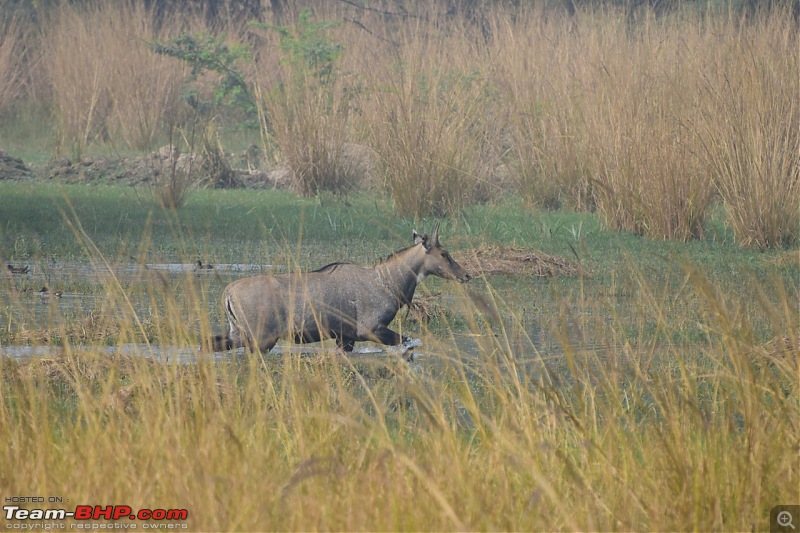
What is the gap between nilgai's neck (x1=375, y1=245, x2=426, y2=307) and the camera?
846 centimetres

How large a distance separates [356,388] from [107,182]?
13.7m

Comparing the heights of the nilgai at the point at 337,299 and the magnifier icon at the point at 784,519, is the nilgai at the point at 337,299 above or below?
below

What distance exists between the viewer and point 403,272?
8633 mm

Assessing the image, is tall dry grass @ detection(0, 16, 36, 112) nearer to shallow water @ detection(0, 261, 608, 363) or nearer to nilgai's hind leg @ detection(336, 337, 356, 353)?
shallow water @ detection(0, 261, 608, 363)

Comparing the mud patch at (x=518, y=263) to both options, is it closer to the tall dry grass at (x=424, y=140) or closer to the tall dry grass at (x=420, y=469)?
the tall dry grass at (x=424, y=140)

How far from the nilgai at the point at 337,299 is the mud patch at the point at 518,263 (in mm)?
2275

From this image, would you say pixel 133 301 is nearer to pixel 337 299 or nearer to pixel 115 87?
pixel 337 299

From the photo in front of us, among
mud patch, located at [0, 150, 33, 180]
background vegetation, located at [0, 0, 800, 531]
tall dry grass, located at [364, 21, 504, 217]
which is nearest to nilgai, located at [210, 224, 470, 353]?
background vegetation, located at [0, 0, 800, 531]

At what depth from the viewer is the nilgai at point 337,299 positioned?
7.56 metres

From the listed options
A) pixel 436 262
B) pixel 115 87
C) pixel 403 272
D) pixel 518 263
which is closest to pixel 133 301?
pixel 403 272

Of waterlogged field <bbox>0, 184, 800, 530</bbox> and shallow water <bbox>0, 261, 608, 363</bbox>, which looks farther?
shallow water <bbox>0, 261, 608, 363</bbox>

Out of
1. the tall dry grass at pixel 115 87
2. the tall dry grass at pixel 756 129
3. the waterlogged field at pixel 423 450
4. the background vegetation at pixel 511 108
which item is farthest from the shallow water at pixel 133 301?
the tall dry grass at pixel 115 87

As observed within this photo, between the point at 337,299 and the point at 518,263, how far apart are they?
3.55 metres

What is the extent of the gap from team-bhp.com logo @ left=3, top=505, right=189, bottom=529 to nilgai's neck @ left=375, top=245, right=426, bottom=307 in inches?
177
